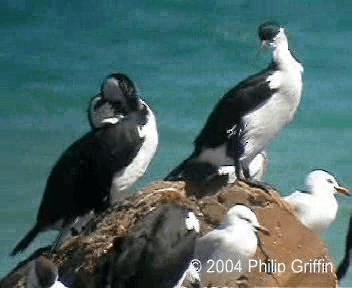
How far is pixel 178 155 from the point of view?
3.64 metres

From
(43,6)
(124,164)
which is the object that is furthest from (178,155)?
(43,6)

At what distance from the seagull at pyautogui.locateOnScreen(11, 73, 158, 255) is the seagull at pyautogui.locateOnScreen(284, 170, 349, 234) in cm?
55

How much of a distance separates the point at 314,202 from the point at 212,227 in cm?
40

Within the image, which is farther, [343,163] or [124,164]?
[343,163]

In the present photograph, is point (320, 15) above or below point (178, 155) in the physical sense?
above

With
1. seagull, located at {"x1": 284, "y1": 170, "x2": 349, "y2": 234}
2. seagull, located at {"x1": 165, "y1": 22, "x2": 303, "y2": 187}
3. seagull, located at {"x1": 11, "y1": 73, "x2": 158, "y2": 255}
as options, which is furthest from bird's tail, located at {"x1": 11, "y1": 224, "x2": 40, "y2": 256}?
seagull, located at {"x1": 284, "y1": 170, "x2": 349, "y2": 234}

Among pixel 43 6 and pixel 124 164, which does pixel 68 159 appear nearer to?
pixel 124 164

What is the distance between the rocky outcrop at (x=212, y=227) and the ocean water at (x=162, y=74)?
0.09 meters

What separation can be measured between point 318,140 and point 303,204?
23 cm

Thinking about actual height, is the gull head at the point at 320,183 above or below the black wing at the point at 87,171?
below

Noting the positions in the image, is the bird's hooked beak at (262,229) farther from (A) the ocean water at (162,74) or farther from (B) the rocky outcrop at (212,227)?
(A) the ocean water at (162,74)

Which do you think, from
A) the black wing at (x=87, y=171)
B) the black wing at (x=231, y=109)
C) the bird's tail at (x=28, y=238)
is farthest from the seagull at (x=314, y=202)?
the bird's tail at (x=28, y=238)

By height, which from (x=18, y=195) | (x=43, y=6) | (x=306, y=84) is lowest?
(x=18, y=195)

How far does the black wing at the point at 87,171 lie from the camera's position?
3.53 meters
